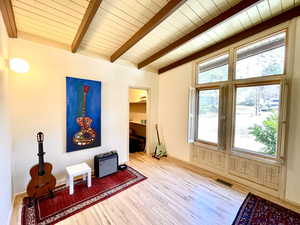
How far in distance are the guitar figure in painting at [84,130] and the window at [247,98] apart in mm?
2666

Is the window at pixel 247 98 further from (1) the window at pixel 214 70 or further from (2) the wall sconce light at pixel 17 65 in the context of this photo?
(2) the wall sconce light at pixel 17 65

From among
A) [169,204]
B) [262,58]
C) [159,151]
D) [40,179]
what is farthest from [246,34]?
[40,179]

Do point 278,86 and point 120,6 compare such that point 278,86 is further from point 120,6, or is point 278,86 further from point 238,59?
point 120,6

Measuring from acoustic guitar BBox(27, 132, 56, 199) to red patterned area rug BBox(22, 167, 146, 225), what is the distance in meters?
0.13

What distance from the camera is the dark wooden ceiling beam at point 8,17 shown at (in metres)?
1.52

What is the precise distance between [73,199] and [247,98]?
3607 mm

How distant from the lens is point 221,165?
297 cm

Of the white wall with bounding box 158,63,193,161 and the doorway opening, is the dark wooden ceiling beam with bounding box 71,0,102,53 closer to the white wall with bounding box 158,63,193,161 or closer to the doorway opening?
the doorway opening

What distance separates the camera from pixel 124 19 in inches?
84.6

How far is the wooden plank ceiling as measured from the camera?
73.4 inches

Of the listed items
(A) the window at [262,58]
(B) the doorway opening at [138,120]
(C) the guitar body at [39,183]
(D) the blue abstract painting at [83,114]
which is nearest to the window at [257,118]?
(A) the window at [262,58]

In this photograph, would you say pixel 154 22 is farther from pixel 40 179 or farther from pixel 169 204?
pixel 40 179

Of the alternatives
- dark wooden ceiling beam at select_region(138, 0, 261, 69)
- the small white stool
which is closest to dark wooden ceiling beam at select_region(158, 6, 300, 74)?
dark wooden ceiling beam at select_region(138, 0, 261, 69)

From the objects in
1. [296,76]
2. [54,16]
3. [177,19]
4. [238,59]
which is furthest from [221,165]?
[54,16]
